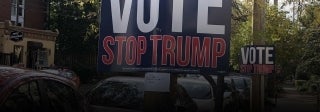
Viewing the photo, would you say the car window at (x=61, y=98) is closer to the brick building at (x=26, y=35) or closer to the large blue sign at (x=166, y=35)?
the large blue sign at (x=166, y=35)

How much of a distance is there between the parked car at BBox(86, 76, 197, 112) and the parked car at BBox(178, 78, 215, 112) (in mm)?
2179

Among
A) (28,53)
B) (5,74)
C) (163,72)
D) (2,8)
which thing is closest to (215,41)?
(163,72)

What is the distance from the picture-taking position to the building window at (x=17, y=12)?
4238cm

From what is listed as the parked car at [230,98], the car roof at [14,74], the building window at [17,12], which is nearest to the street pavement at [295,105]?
the parked car at [230,98]

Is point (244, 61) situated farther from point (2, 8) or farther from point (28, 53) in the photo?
point (2, 8)

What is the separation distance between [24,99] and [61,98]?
2.08 feet

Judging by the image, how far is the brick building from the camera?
3534 cm

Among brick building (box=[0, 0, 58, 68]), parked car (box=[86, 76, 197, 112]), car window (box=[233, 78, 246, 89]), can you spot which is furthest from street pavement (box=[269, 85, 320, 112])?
brick building (box=[0, 0, 58, 68])

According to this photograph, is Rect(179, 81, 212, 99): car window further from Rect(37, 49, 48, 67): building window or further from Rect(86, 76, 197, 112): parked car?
Rect(37, 49, 48, 67): building window

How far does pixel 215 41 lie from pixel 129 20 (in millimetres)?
1145

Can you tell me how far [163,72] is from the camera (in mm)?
7648

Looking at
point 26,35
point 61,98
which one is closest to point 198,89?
point 61,98

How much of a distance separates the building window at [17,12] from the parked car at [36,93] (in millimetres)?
37385

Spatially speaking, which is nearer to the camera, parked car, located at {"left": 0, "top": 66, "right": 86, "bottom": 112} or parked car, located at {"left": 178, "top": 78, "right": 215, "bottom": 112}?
parked car, located at {"left": 0, "top": 66, "right": 86, "bottom": 112}
